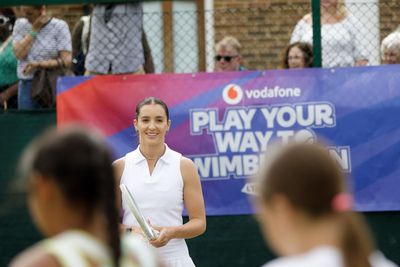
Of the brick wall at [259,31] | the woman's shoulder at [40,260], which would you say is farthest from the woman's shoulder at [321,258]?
the brick wall at [259,31]

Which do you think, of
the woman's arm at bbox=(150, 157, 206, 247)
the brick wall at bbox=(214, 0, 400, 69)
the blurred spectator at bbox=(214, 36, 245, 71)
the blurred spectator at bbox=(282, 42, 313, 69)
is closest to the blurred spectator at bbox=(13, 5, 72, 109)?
the blurred spectator at bbox=(214, 36, 245, 71)

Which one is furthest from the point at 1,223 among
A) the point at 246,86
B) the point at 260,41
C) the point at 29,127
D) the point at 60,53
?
the point at 260,41

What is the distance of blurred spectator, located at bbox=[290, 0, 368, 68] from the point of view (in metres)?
9.61

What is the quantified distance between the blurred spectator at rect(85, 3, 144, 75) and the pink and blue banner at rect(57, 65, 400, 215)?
1.12 feet

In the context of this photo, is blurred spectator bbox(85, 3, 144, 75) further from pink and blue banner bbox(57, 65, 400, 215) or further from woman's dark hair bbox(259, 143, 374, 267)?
woman's dark hair bbox(259, 143, 374, 267)

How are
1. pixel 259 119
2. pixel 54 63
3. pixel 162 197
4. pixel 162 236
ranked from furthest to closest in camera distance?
pixel 54 63 → pixel 259 119 → pixel 162 197 → pixel 162 236

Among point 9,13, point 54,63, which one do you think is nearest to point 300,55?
point 54,63

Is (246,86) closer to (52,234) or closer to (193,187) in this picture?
(193,187)

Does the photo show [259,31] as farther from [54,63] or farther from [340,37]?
[54,63]

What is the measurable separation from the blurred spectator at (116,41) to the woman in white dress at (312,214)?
6744mm

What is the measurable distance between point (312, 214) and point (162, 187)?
4.54m

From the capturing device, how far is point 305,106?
9250mm

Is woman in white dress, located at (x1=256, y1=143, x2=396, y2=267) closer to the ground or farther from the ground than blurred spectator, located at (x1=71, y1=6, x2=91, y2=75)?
closer to the ground

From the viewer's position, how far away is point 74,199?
3.00m
